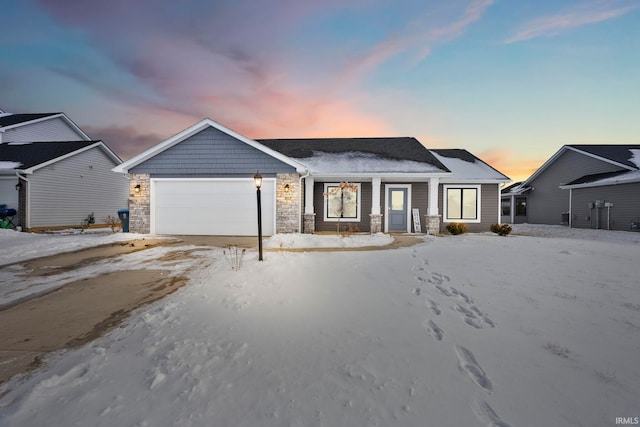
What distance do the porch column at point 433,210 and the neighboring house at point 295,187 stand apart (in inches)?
1.9

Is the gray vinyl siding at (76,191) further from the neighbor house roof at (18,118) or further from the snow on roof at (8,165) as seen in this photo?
the neighbor house roof at (18,118)

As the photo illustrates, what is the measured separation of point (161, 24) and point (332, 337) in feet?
50.2

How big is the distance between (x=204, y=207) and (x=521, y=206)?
28.4 metres

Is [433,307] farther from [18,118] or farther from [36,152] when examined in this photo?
[18,118]

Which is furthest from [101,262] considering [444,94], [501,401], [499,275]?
[444,94]

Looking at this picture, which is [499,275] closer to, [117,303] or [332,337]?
[332,337]

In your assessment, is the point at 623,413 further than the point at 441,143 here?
No

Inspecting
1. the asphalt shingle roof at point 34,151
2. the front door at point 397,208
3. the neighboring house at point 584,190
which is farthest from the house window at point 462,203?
the asphalt shingle roof at point 34,151

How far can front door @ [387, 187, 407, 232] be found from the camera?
15164 mm

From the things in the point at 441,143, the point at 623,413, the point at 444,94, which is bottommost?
the point at 623,413

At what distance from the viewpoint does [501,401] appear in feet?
7.63

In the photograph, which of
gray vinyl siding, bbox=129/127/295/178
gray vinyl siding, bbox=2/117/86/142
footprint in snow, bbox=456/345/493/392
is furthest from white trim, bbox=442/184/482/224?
gray vinyl siding, bbox=2/117/86/142

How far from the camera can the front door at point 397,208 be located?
15.2 metres

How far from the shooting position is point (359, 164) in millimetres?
14602
